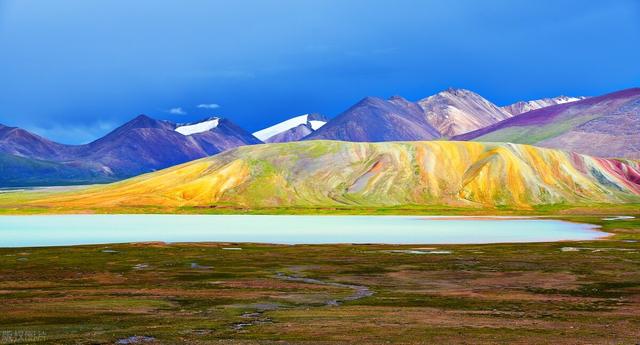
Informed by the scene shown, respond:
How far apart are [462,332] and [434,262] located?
1598 inches

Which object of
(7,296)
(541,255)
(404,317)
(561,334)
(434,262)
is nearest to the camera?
(561,334)

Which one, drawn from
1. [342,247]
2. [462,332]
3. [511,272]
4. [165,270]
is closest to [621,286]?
[511,272]

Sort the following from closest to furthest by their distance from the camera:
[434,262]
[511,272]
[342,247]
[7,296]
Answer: [7,296], [511,272], [434,262], [342,247]

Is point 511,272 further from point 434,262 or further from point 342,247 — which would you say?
point 342,247

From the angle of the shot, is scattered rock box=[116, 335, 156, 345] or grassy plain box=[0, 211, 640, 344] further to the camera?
grassy plain box=[0, 211, 640, 344]

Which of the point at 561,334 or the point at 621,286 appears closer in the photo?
the point at 561,334

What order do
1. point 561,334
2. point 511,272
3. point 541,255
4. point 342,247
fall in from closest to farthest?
point 561,334, point 511,272, point 541,255, point 342,247

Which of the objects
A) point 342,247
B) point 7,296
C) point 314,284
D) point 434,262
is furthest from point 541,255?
point 7,296

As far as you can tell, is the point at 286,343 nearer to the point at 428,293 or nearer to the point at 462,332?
the point at 462,332

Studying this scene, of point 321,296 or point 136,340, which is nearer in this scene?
point 136,340

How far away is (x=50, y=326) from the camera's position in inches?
1382

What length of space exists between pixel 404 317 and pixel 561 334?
825 cm

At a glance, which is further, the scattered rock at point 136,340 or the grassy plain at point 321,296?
the grassy plain at point 321,296

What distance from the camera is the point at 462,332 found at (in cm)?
3372
